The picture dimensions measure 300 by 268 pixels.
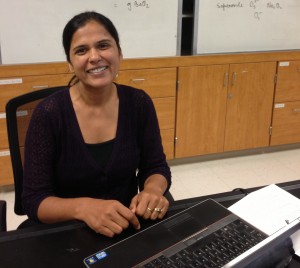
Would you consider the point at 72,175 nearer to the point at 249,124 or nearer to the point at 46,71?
the point at 46,71

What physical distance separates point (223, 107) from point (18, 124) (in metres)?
1.97

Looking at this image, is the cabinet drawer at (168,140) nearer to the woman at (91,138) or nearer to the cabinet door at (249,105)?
the cabinet door at (249,105)

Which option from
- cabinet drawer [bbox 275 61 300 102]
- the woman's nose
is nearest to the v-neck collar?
the woman's nose

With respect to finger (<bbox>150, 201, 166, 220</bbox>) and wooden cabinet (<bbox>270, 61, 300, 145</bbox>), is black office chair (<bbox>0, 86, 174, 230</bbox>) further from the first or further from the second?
wooden cabinet (<bbox>270, 61, 300, 145</bbox>)

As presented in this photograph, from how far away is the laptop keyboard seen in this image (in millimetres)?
696

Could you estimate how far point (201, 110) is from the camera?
289 centimetres

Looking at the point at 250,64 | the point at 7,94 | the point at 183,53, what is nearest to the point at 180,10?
the point at 183,53

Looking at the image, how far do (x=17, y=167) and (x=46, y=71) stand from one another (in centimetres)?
125

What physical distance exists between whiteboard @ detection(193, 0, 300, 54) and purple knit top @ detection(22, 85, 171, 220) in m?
1.71

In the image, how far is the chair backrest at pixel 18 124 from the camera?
124cm

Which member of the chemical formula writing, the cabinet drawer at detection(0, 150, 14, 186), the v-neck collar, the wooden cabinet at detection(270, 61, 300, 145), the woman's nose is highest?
the chemical formula writing

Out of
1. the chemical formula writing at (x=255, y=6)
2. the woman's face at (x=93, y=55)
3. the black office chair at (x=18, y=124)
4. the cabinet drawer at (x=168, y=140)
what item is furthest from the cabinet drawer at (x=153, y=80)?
the woman's face at (x=93, y=55)

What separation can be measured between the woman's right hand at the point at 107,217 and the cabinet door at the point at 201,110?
1976mm

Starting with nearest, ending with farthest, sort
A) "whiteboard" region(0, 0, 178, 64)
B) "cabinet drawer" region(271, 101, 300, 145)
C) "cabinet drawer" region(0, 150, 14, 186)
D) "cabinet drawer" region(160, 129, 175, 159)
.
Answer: "whiteboard" region(0, 0, 178, 64) < "cabinet drawer" region(0, 150, 14, 186) < "cabinet drawer" region(160, 129, 175, 159) < "cabinet drawer" region(271, 101, 300, 145)
